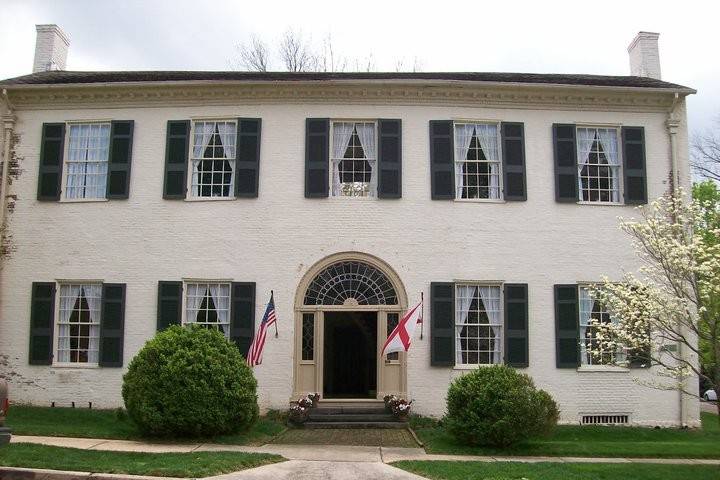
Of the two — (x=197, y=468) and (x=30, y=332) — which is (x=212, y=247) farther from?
(x=197, y=468)

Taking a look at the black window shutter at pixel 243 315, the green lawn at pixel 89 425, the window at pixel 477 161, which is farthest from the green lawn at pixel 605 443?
the window at pixel 477 161

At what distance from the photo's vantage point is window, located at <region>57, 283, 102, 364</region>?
640 inches

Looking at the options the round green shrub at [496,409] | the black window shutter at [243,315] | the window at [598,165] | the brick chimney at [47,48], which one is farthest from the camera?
the brick chimney at [47,48]

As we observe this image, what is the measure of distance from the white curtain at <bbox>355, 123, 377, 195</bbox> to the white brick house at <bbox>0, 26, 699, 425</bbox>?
0.05m

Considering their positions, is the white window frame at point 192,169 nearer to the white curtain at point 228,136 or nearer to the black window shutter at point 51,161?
the white curtain at point 228,136

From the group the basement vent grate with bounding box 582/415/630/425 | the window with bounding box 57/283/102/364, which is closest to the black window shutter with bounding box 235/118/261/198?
the window with bounding box 57/283/102/364

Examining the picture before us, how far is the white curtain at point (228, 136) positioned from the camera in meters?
16.7

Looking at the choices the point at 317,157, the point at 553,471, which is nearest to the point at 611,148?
the point at 317,157

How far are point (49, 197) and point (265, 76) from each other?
19.1 ft

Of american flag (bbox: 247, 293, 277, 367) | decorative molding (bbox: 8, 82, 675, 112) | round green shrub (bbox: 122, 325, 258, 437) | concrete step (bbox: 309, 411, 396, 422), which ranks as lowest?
concrete step (bbox: 309, 411, 396, 422)

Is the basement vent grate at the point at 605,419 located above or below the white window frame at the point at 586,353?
below

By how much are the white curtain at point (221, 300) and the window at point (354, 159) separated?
338cm

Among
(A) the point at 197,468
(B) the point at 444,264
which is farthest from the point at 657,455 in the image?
(A) the point at 197,468

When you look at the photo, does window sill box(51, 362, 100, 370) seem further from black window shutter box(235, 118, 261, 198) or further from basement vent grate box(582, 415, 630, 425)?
basement vent grate box(582, 415, 630, 425)
